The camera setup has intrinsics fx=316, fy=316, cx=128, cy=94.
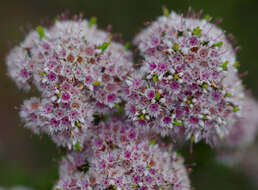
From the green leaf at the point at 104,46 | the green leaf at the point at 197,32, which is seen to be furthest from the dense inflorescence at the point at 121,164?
the green leaf at the point at 197,32

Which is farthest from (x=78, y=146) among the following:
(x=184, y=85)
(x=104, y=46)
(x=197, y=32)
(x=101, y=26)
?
(x=101, y=26)

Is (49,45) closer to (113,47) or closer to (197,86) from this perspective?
(113,47)

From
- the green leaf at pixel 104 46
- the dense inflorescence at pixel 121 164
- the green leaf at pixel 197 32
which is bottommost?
the dense inflorescence at pixel 121 164

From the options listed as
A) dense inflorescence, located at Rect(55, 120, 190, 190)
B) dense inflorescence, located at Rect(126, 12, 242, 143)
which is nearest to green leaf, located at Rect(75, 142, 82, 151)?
dense inflorescence, located at Rect(55, 120, 190, 190)

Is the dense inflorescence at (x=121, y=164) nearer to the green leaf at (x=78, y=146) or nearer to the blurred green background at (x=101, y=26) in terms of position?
the green leaf at (x=78, y=146)

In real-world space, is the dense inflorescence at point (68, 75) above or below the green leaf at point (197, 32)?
below

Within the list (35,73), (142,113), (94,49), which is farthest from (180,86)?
(35,73)

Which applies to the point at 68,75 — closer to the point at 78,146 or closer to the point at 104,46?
Answer: the point at 104,46
